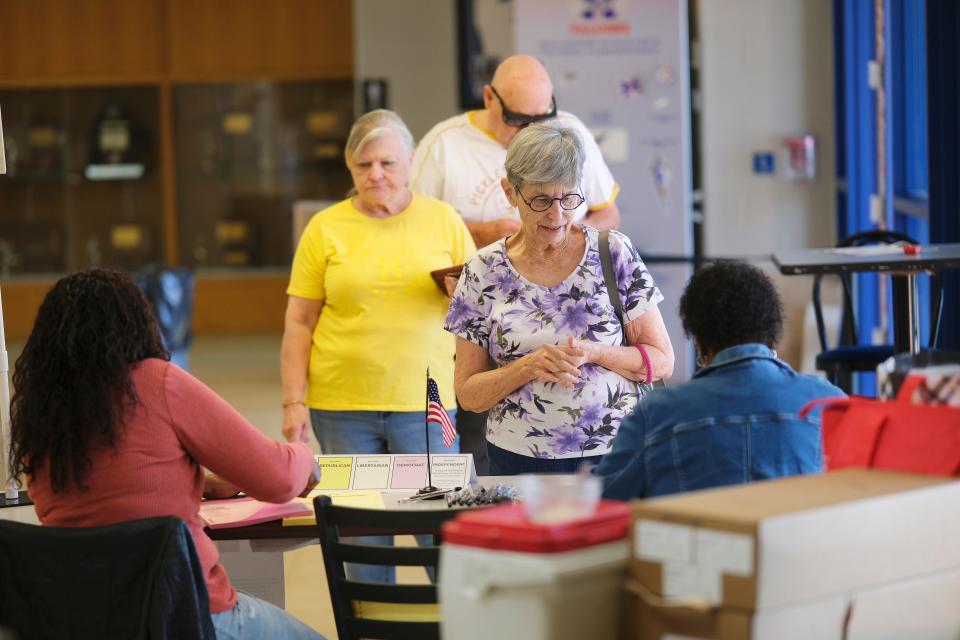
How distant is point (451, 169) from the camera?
441 cm

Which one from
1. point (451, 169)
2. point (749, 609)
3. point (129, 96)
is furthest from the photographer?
point (129, 96)

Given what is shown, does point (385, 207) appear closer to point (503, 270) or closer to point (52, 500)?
point (503, 270)

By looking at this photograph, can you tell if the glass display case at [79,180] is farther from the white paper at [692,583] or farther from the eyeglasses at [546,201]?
the white paper at [692,583]

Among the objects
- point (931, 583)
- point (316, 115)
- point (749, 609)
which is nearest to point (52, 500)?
point (749, 609)

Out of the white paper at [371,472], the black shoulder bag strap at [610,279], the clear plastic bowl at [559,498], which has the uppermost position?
the black shoulder bag strap at [610,279]

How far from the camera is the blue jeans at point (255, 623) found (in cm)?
264

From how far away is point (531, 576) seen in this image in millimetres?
1819

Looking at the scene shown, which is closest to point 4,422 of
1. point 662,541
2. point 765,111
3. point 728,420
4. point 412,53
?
point 728,420

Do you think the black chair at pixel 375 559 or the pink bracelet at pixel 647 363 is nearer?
the black chair at pixel 375 559

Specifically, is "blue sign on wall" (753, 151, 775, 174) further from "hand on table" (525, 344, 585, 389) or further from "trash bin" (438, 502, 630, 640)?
"trash bin" (438, 502, 630, 640)

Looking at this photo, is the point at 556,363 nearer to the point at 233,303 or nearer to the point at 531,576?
the point at 531,576

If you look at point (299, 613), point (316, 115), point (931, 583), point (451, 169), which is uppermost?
point (316, 115)

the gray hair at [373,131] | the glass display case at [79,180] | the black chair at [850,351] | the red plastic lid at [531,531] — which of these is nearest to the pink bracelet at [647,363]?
the gray hair at [373,131]

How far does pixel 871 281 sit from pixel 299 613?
4.44 metres
